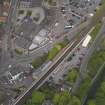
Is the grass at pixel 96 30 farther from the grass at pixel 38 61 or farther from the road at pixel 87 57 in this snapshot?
the grass at pixel 38 61

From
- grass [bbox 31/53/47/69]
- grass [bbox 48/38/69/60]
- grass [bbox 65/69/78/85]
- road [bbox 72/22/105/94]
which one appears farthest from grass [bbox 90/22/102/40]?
grass [bbox 31/53/47/69]

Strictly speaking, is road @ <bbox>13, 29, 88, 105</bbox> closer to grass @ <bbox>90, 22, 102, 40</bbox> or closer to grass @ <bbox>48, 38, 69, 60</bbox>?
grass @ <bbox>48, 38, 69, 60</bbox>

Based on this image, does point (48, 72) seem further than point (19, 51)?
No

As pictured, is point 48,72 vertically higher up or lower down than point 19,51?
lower down

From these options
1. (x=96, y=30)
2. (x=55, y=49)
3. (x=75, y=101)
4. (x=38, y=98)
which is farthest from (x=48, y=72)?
(x=96, y=30)

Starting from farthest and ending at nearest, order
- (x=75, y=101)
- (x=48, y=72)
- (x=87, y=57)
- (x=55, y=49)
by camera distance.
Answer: (x=55, y=49) → (x=87, y=57) → (x=48, y=72) → (x=75, y=101)

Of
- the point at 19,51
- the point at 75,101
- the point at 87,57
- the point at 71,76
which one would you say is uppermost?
the point at 19,51

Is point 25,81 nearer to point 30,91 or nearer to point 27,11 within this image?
point 30,91

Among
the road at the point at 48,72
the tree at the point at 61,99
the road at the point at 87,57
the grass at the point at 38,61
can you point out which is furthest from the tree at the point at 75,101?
the grass at the point at 38,61

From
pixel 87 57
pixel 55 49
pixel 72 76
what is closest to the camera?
pixel 72 76

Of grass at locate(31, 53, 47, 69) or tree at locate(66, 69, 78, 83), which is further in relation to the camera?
grass at locate(31, 53, 47, 69)

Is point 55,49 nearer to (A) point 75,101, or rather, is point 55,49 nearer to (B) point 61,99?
(B) point 61,99
